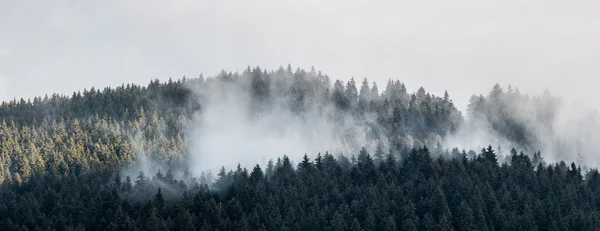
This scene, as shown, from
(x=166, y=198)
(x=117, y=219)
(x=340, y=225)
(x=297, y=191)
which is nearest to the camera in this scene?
(x=340, y=225)

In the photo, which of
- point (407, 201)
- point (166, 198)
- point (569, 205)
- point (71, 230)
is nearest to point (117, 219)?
point (71, 230)

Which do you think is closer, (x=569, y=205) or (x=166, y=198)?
(x=569, y=205)

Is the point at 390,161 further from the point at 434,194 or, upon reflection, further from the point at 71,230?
the point at 71,230

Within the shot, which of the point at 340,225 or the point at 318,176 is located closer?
the point at 340,225

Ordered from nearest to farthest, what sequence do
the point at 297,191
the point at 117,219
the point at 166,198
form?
1. the point at 117,219
2. the point at 297,191
3. the point at 166,198

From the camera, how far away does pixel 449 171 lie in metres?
183

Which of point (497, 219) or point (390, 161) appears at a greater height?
point (390, 161)

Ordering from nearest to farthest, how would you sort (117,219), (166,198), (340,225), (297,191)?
(340,225) → (117,219) → (297,191) → (166,198)

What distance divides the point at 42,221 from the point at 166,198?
1119 inches

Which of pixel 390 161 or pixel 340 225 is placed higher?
pixel 390 161

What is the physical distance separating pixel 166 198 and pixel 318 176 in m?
29.5

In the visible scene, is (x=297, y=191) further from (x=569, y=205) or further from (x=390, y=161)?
(x=569, y=205)

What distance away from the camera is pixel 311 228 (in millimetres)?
155000

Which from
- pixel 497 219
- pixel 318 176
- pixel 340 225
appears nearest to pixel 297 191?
pixel 318 176
